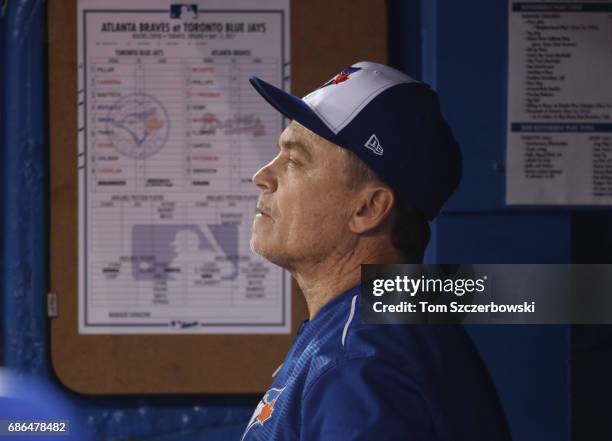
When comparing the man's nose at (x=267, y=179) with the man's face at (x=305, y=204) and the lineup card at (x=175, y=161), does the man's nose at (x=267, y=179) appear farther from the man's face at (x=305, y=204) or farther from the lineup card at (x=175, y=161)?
the lineup card at (x=175, y=161)

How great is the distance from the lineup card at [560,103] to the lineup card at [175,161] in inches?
21.9

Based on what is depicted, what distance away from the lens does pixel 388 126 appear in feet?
3.67

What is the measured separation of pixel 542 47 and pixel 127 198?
103 cm

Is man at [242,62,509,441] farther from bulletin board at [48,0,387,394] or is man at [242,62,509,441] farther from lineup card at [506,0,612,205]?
bulletin board at [48,0,387,394]

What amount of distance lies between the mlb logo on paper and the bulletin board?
828mm

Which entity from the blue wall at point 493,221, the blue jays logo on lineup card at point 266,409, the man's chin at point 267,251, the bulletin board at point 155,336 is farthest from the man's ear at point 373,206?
the bulletin board at point 155,336

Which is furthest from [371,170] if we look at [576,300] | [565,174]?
[565,174]

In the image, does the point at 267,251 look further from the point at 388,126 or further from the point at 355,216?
the point at 388,126

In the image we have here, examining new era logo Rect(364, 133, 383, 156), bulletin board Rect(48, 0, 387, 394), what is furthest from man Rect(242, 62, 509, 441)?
bulletin board Rect(48, 0, 387, 394)

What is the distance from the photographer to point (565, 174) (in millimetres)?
1864

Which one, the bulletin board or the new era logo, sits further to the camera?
the bulletin board

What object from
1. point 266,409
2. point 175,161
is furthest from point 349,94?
point 175,161

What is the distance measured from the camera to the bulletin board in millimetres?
1993

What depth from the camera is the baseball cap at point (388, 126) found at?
1118mm
